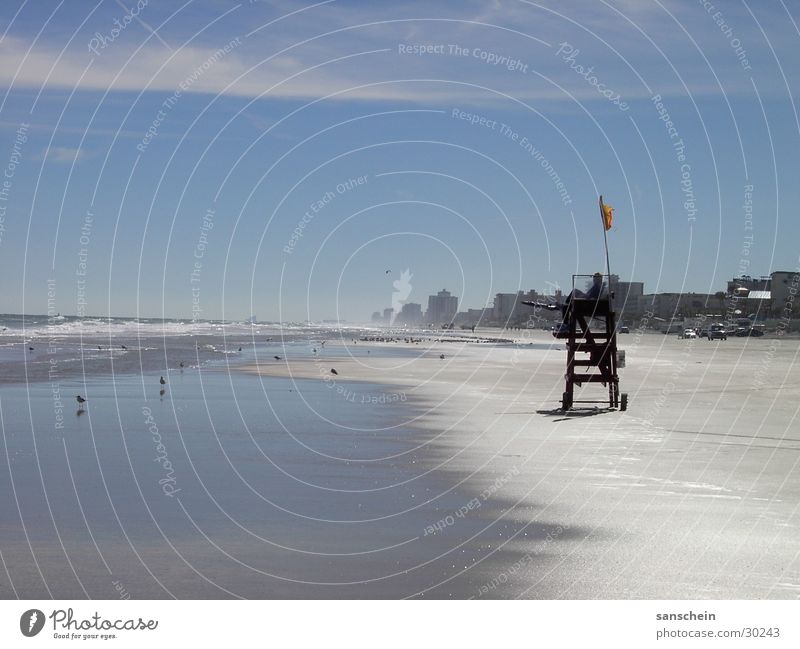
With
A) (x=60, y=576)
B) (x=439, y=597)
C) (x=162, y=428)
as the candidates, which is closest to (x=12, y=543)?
(x=60, y=576)

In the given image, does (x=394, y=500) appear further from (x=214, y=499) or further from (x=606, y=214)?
(x=606, y=214)

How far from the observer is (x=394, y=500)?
13875mm

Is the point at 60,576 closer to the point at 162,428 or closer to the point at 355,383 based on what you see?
the point at 162,428

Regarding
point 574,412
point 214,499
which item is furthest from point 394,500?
point 574,412

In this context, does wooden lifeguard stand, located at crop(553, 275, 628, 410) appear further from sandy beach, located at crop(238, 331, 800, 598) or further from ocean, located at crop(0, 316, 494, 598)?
ocean, located at crop(0, 316, 494, 598)

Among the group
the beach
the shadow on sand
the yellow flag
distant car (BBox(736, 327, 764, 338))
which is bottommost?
distant car (BBox(736, 327, 764, 338))

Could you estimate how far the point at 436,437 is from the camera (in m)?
21.4

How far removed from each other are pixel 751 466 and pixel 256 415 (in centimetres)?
1225
